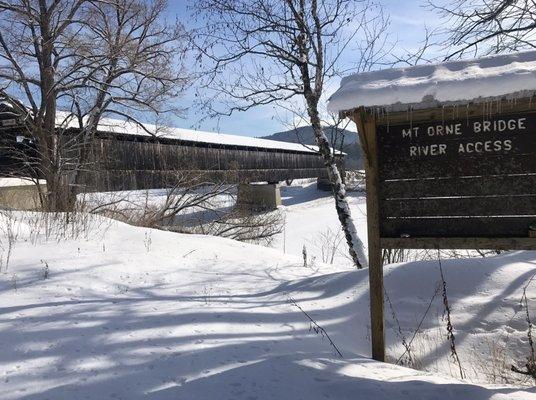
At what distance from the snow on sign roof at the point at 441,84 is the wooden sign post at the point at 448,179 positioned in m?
0.14

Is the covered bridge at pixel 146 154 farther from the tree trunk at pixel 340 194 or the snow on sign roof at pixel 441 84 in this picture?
the snow on sign roof at pixel 441 84

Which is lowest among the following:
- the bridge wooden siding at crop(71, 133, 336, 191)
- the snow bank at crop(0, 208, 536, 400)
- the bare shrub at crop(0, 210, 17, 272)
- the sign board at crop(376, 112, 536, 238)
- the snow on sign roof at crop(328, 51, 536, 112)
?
the snow bank at crop(0, 208, 536, 400)

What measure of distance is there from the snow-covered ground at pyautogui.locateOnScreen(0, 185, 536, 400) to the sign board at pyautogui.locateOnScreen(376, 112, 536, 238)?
3.47ft

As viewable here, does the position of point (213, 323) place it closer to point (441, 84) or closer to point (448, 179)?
point (448, 179)

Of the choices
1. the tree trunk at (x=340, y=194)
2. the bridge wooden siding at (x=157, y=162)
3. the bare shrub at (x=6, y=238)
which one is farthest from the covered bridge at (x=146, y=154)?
the bare shrub at (x=6, y=238)

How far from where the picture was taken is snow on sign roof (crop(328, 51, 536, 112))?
3.04 meters

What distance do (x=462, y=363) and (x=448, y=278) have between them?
1.41 metres

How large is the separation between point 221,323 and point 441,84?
2.55 metres

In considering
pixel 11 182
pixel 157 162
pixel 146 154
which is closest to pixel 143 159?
pixel 146 154

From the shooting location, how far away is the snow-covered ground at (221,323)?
9.55 feet

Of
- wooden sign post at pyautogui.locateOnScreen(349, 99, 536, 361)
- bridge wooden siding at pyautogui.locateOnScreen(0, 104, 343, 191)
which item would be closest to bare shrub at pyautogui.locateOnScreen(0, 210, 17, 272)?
wooden sign post at pyautogui.locateOnScreen(349, 99, 536, 361)

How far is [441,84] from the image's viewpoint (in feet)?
10.5

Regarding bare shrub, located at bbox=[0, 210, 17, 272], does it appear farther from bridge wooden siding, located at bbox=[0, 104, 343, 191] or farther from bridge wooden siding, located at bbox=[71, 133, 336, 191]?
bridge wooden siding, located at bbox=[71, 133, 336, 191]

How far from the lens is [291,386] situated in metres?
2.88
